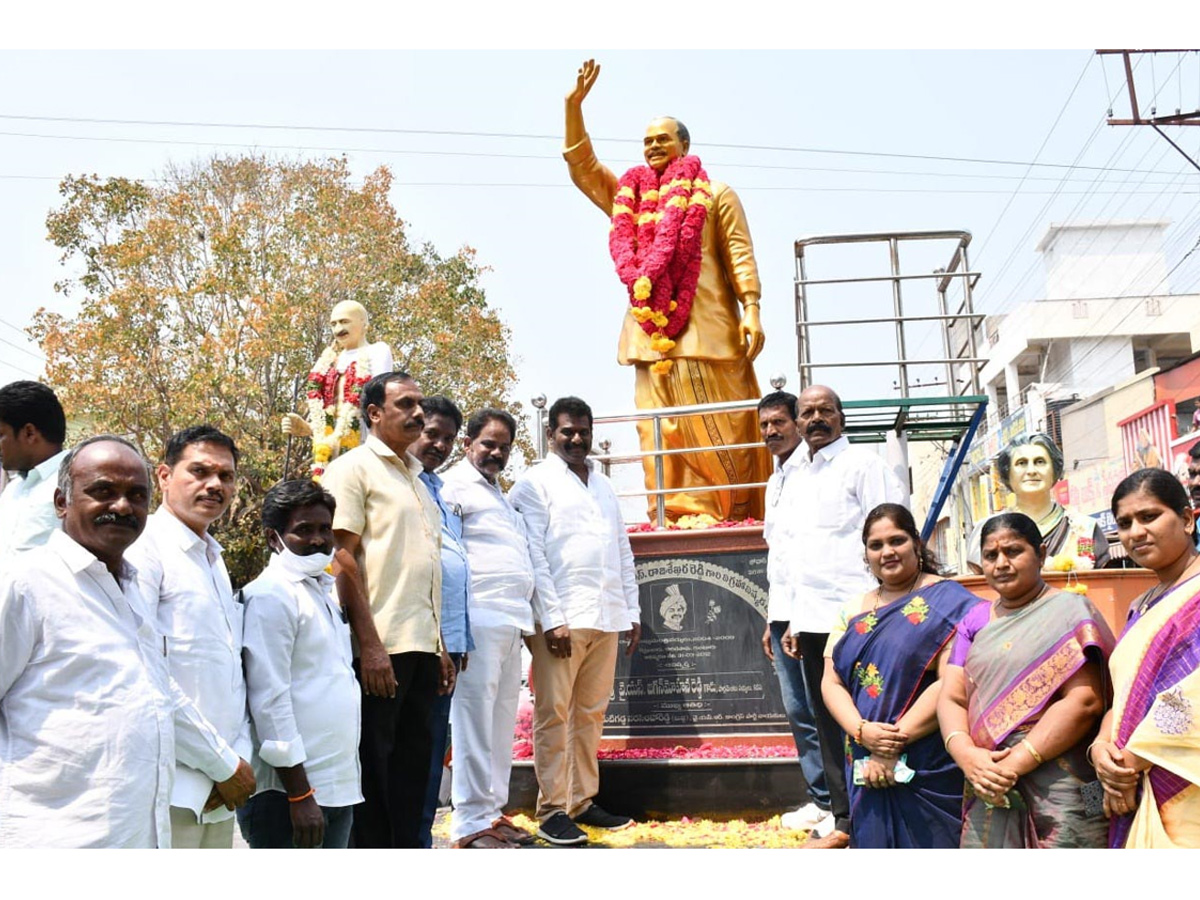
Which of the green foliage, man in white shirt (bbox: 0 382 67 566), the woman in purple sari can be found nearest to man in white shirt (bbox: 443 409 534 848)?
man in white shirt (bbox: 0 382 67 566)

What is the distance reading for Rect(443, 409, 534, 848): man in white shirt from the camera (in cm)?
553

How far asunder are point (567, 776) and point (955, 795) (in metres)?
2.52

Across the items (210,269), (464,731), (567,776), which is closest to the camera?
(464,731)

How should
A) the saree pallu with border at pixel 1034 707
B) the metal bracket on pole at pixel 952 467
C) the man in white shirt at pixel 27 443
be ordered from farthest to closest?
the metal bracket on pole at pixel 952 467
the man in white shirt at pixel 27 443
the saree pallu with border at pixel 1034 707

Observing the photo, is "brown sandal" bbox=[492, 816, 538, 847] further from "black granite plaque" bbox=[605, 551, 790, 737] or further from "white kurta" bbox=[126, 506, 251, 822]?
"white kurta" bbox=[126, 506, 251, 822]

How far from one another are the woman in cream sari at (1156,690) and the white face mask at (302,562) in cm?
243

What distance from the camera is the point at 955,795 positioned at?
4.00 m

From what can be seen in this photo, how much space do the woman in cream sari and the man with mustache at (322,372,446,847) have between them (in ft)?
8.19

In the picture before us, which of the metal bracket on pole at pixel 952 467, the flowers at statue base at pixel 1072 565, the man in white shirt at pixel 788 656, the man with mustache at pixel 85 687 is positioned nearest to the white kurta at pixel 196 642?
the man with mustache at pixel 85 687

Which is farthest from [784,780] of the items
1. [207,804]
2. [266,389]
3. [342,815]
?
[266,389]

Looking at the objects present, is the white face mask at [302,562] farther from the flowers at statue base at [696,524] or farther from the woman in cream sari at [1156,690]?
the flowers at statue base at [696,524]

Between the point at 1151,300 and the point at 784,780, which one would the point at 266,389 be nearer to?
the point at 784,780

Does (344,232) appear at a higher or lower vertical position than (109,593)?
higher

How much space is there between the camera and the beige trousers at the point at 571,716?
6.01 metres
